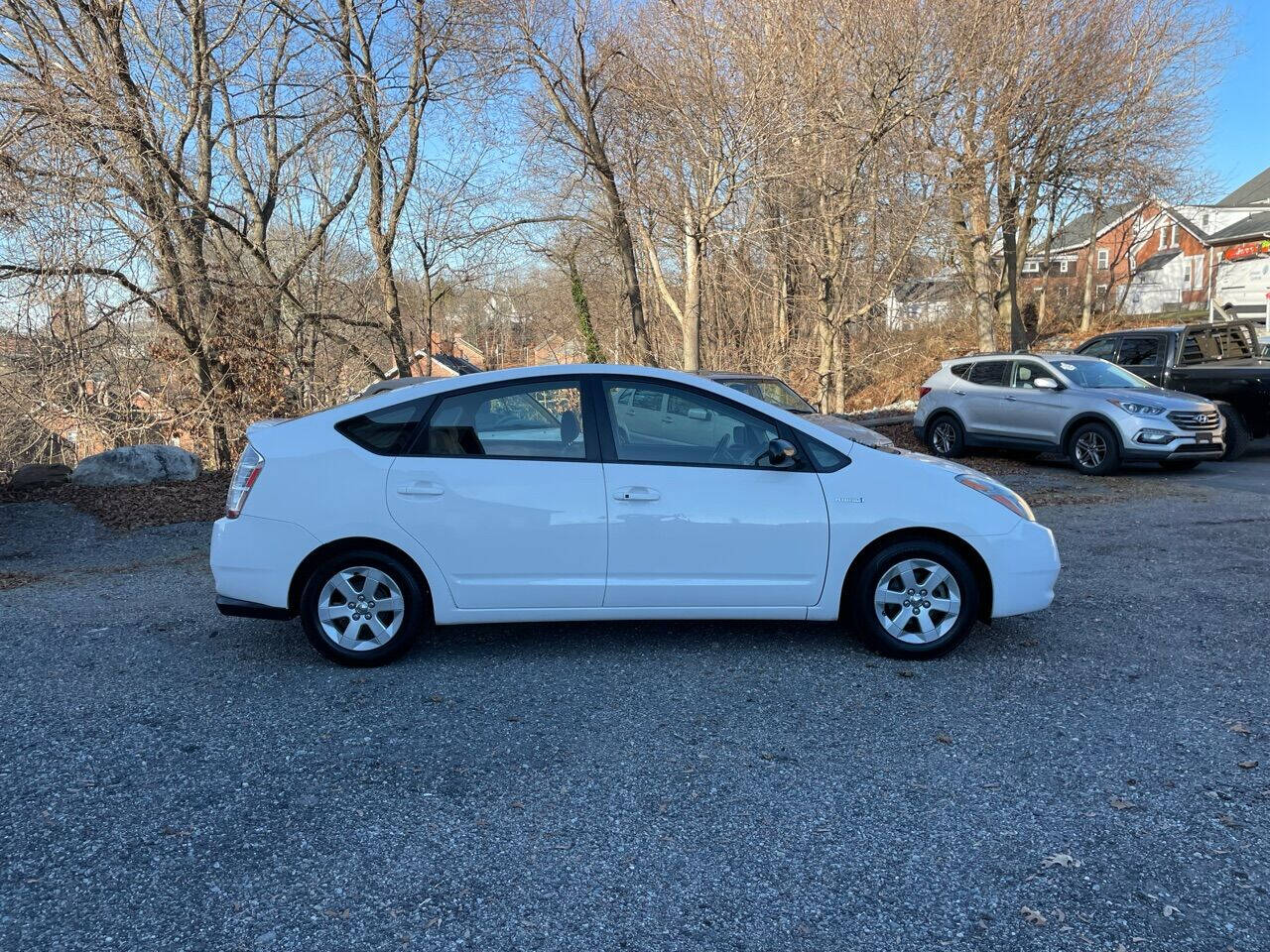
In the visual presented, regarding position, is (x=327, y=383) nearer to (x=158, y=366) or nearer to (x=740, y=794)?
(x=158, y=366)

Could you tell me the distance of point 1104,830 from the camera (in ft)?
10.5

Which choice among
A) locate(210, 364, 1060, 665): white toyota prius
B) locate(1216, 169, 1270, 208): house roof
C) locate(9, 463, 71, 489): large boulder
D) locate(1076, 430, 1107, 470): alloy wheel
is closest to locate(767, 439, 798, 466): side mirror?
locate(210, 364, 1060, 665): white toyota prius

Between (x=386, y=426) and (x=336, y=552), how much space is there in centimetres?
72

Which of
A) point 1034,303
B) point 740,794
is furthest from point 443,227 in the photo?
point 1034,303

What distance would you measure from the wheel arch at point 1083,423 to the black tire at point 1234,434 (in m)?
2.75

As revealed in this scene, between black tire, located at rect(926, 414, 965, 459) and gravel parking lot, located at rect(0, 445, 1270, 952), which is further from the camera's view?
black tire, located at rect(926, 414, 965, 459)

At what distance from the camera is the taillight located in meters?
4.77

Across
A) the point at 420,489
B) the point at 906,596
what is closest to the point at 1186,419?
the point at 906,596

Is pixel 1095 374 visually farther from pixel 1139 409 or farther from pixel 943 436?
pixel 943 436

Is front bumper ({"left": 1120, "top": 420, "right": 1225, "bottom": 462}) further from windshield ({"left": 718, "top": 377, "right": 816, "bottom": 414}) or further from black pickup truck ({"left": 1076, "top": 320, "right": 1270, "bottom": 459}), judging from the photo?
windshield ({"left": 718, "top": 377, "right": 816, "bottom": 414})

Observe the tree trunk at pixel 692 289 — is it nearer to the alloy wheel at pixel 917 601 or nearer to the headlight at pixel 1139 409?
the headlight at pixel 1139 409

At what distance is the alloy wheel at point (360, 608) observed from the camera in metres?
4.79

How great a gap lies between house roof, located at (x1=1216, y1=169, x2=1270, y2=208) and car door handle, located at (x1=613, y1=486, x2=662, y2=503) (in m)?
47.9

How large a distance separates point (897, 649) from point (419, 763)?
2.58 m
